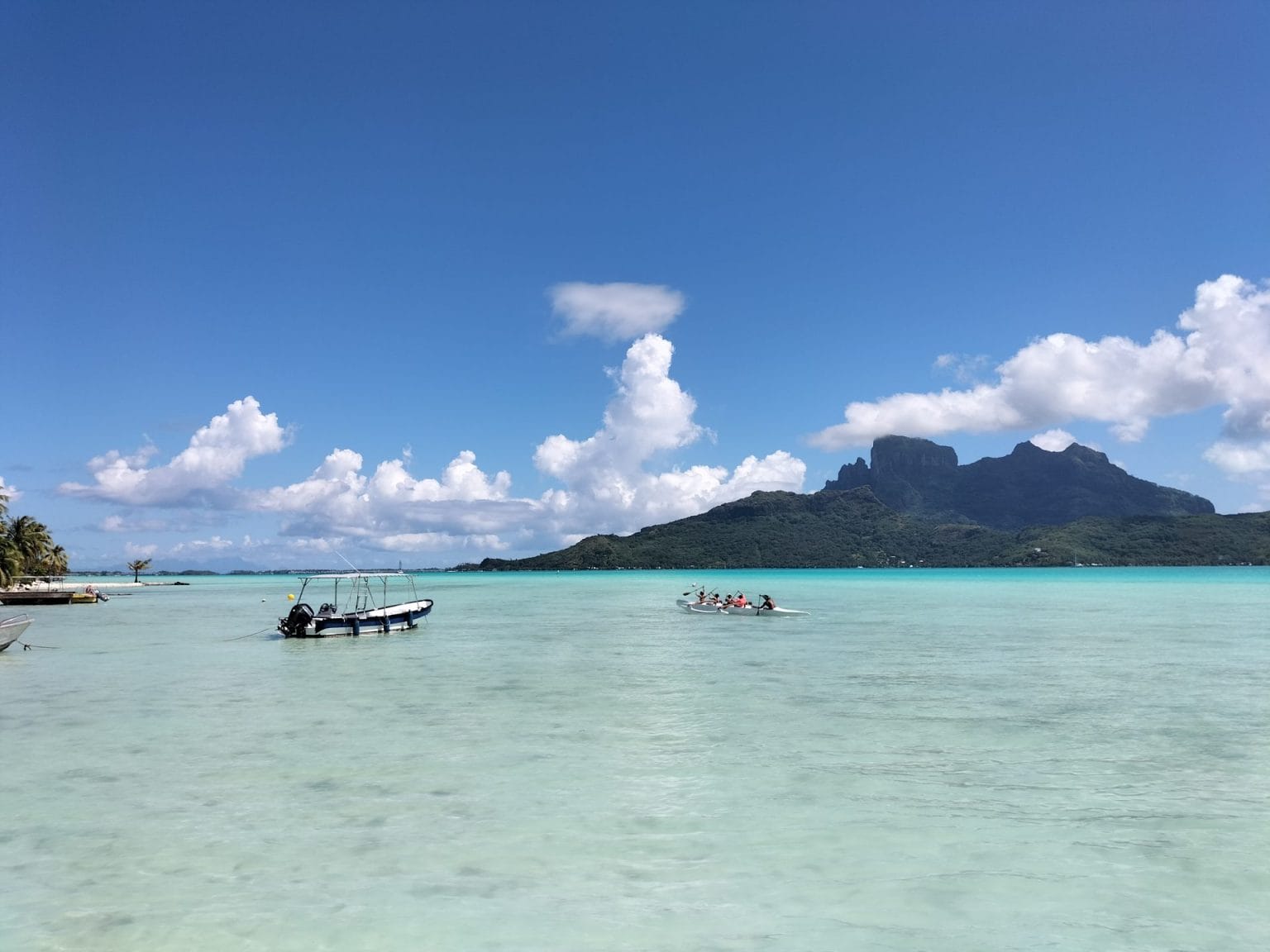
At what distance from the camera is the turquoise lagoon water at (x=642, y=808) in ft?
32.9

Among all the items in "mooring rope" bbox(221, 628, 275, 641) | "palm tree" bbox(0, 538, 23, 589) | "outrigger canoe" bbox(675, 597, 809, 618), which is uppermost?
"palm tree" bbox(0, 538, 23, 589)

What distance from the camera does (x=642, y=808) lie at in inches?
576

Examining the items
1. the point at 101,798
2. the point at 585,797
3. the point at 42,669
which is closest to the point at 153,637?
the point at 42,669

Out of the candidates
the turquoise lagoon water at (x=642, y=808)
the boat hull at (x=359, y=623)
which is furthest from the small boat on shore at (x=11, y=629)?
the boat hull at (x=359, y=623)

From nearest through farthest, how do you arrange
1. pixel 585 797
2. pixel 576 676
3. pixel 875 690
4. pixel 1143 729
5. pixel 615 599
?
pixel 585 797 < pixel 1143 729 < pixel 875 690 < pixel 576 676 < pixel 615 599

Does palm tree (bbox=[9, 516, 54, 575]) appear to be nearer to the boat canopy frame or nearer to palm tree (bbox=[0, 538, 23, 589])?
palm tree (bbox=[0, 538, 23, 589])

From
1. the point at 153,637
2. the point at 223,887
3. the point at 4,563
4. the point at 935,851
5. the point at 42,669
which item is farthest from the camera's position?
the point at 4,563

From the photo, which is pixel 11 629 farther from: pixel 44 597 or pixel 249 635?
pixel 44 597

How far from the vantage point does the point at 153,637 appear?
50406mm

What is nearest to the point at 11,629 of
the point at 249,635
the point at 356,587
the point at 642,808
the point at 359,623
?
the point at 249,635

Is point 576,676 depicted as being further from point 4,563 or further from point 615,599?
point 4,563

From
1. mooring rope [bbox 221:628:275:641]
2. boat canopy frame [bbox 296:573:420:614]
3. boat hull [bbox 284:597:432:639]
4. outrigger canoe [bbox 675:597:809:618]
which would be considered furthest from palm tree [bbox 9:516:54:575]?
outrigger canoe [bbox 675:597:809:618]

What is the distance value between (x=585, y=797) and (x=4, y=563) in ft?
299

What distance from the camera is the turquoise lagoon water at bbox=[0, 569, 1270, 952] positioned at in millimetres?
10023
